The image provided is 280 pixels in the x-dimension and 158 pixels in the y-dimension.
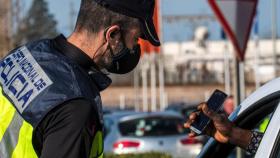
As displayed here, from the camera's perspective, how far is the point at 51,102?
250 cm

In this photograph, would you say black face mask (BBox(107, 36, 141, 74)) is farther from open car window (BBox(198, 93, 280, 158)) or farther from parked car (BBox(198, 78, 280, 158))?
open car window (BBox(198, 93, 280, 158))

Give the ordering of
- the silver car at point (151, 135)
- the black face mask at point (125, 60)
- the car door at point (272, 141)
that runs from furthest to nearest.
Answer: the silver car at point (151, 135) < the car door at point (272, 141) < the black face mask at point (125, 60)

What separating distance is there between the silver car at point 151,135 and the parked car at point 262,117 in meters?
10.7

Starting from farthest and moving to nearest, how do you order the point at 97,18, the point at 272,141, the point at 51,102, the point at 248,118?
1. the point at 248,118
2. the point at 272,141
3. the point at 97,18
4. the point at 51,102

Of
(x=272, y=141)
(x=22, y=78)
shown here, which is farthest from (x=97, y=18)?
(x=272, y=141)

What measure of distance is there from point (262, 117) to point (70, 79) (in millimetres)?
1532

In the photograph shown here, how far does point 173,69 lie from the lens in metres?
76.3

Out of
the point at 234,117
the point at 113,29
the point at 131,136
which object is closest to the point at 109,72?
the point at 113,29

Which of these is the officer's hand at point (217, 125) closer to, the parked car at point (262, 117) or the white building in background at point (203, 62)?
the parked car at point (262, 117)

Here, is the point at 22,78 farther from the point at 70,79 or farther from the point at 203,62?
the point at 203,62

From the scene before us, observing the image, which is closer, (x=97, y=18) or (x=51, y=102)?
(x=51, y=102)

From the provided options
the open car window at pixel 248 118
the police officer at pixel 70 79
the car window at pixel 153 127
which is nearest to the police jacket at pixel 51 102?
the police officer at pixel 70 79

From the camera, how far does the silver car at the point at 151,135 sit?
48.8 ft

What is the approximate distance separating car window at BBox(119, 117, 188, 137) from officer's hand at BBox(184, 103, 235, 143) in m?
11.5
